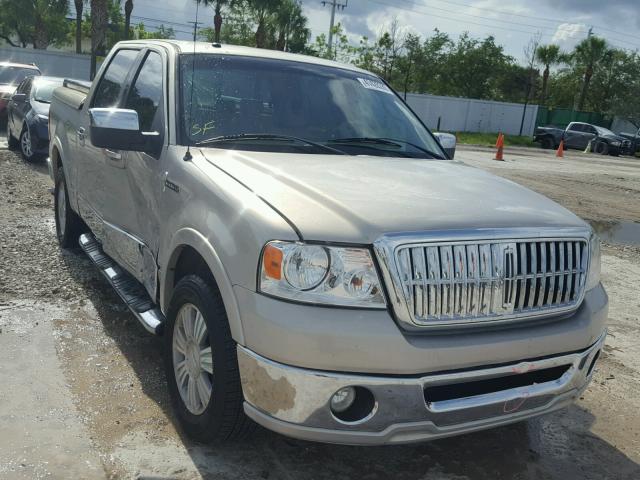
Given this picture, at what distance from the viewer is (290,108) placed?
13.4 feet

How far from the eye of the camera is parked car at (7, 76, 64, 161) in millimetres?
11633

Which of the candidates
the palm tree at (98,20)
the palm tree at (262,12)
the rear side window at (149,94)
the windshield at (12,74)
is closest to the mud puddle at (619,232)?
the rear side window at (149,94)

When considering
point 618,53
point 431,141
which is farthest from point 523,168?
point 618,53

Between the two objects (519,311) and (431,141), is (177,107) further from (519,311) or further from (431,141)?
(519,311)

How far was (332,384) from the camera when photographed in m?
2.56

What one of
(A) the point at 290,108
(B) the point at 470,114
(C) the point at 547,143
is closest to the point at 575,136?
(C) the point at 547,143

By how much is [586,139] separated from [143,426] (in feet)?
116

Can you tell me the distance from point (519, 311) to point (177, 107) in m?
2.12

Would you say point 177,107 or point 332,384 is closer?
point 332,384

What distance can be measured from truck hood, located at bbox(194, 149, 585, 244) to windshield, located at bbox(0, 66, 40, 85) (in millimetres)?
15064

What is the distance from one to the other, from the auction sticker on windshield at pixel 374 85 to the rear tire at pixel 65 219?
2800mm

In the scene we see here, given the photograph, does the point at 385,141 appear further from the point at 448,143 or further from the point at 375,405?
the point at 375,405

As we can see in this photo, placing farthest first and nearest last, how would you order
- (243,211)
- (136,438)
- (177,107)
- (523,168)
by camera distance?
(523,168), (177,107), (136,438), (243,211)

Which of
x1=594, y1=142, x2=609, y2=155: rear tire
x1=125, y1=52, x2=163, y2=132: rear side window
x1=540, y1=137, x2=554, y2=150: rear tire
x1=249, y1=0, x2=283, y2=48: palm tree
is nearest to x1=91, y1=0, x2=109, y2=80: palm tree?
x1=249, y1=0, x2=283, y2=48: palm tree
